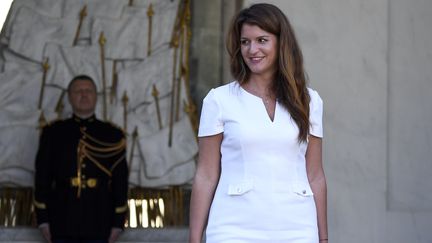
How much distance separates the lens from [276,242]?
420 cm

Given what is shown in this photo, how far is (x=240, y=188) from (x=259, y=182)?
0.22ft

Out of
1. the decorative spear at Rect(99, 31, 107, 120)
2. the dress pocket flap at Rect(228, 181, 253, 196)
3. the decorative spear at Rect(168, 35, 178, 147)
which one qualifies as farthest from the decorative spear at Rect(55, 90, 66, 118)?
the dress pocket flap at Rect(228, 181, 253, 196)

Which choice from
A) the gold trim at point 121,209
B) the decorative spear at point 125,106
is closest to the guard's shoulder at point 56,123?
the decorative spear at point 125,106

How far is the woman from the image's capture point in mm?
4215

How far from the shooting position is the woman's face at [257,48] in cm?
436

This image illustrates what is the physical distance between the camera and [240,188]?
4219 millimetres

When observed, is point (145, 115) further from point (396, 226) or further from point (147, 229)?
point (396, 226)

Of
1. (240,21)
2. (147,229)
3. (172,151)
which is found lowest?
(147,229)

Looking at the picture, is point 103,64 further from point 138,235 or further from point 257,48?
point 257,48

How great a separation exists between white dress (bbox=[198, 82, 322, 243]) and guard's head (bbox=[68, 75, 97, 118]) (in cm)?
367

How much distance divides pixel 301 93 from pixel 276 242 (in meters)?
0.56

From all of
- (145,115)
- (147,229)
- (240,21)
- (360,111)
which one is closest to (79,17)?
(145,115)

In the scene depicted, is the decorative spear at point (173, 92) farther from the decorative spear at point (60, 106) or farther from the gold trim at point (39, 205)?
the gold trim at point (39, 205)

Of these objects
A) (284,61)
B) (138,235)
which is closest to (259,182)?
(284,61)
